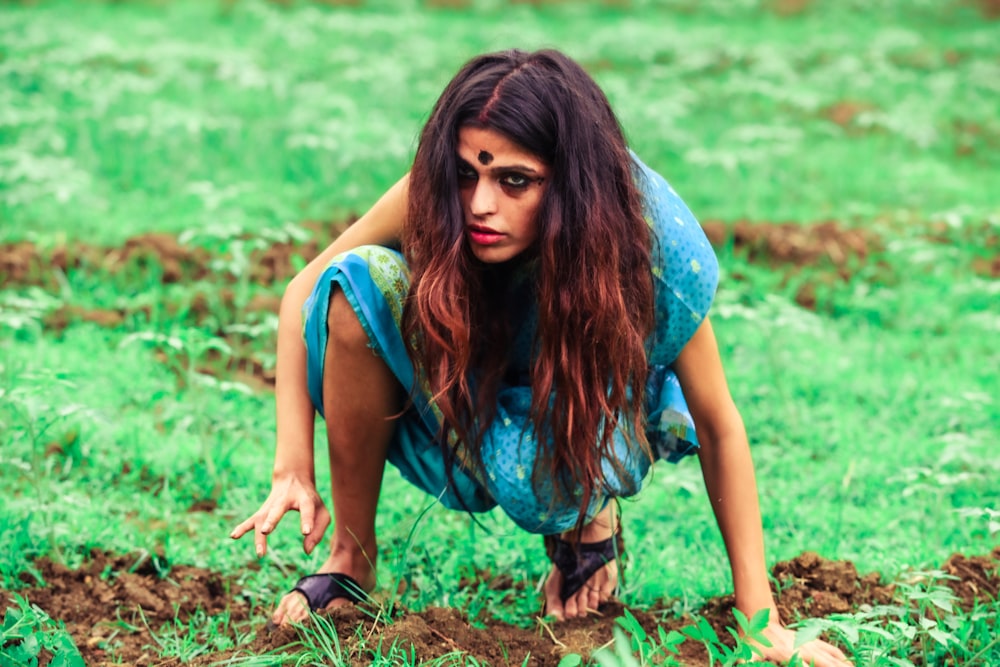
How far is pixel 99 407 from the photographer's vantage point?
10.2 ft

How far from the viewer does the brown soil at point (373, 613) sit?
199 cm

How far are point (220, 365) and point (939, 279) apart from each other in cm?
302

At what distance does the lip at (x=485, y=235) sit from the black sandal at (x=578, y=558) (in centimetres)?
75

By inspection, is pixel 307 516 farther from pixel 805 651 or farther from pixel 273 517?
pixel 805 651

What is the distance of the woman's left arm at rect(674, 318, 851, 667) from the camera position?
2.04m

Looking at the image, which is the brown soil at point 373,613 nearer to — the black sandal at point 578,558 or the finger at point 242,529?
the black sandal at point 578,558

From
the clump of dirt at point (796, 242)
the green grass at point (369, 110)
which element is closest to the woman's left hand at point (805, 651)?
the green grass at point (369, 110)

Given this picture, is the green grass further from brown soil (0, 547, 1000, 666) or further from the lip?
the lip

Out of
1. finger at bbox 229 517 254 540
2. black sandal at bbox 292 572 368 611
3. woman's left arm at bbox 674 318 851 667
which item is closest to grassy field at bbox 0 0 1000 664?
black sandal at bbox 292 572 368 611

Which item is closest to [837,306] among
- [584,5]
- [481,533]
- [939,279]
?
[939,279]

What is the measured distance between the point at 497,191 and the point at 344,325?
409 mm

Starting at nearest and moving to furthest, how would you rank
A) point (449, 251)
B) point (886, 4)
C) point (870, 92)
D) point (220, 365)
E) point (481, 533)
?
1. point (449, 251)
2. point (481, 533)
3. point (220, 365)
4. point (870, 92)
5. point (886, 4)

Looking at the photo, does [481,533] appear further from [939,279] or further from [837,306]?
[939,279]

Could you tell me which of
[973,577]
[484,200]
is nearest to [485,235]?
[484,200]
